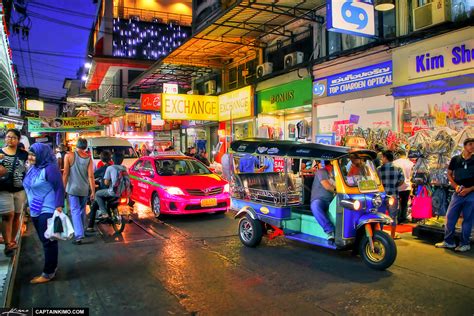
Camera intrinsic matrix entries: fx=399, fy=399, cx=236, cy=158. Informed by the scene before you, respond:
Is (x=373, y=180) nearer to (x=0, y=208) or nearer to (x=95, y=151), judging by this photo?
(x=0, y=208)

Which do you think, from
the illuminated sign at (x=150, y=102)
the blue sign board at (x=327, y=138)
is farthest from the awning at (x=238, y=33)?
the blue sign board at (x=327, y=138)

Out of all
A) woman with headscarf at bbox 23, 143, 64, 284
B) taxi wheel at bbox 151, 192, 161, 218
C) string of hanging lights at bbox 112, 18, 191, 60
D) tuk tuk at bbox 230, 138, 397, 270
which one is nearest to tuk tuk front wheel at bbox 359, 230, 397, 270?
tuk tuk at bbox 230, 138, 397, 270

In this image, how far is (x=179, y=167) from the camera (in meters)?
11.4

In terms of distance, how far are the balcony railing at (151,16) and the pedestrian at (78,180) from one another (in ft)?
107

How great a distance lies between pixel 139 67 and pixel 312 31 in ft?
79.5

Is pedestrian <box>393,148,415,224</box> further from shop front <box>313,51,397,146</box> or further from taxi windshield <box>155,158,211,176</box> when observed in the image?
taxi windshield <box>155,158,211,176</box>

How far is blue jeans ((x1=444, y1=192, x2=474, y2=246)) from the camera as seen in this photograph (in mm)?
6930

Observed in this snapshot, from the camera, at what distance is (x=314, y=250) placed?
7.19m

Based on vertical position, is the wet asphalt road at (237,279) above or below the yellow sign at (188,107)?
below

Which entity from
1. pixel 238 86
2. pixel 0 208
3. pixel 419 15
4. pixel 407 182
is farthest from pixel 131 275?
pixel 238 86

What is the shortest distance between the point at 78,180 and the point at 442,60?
9.02m

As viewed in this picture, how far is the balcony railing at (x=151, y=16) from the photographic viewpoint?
3659 cm

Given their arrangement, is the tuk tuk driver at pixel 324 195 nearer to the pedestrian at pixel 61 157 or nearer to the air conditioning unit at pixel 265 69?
the pedestrian at pixel 61 157

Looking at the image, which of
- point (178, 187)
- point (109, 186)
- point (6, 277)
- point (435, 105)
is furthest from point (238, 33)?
point (6, 277)
